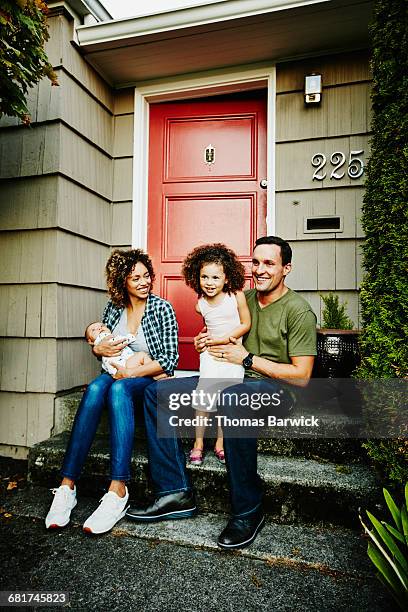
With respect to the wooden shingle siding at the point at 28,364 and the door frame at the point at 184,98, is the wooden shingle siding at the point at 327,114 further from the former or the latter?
the wooden shingle siding at the point at 28,364

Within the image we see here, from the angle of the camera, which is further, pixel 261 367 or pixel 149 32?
pixel 149 32

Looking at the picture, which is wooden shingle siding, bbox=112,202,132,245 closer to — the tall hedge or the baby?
the baby

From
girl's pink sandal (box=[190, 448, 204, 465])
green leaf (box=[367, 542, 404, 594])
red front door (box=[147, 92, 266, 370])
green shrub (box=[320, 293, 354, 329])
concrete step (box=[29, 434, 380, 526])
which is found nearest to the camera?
green leaf (box=[367, 542, 404, 594])

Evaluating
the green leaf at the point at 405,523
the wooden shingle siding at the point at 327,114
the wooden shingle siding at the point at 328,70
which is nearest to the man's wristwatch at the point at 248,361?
the green leaf at the point at 405,523

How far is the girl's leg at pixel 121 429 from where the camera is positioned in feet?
6.19

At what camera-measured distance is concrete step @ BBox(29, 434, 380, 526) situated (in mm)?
1837

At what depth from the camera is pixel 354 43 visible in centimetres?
269

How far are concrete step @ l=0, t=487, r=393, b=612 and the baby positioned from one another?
0.73 meters

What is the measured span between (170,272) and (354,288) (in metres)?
1.33

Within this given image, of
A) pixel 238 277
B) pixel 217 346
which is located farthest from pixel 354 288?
pixel 217 346

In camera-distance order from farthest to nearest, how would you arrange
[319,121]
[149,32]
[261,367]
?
[319,121], [149,32], [261,367]

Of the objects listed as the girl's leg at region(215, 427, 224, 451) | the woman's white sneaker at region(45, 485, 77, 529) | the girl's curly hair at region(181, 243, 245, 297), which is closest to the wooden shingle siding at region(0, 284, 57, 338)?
the girl's curly hair at region(181, 243, 245, 297)

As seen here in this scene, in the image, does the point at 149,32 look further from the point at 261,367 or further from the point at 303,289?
the point at 261,367

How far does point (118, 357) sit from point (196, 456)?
65 centimetres
